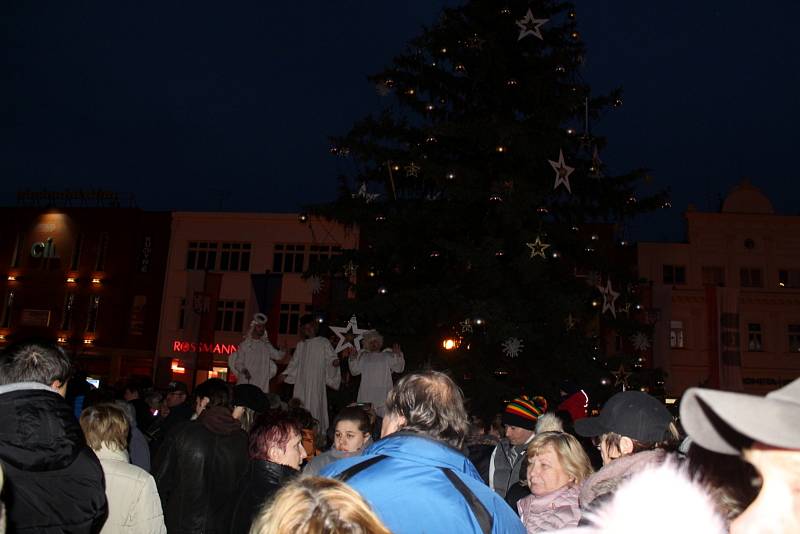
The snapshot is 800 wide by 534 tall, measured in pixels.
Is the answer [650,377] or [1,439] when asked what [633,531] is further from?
[650,377]

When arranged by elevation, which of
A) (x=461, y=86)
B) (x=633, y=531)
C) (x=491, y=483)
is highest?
(x=461, y=86)

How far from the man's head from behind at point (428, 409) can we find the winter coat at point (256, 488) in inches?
66.2

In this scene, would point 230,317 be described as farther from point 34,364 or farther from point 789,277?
point 34,364

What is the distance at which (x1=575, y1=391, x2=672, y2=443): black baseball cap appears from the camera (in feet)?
12.6

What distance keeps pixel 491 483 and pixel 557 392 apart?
260 inches

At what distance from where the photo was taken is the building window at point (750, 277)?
3772cm

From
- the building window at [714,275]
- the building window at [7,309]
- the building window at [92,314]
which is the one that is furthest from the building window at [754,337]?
the building window at [7,309]

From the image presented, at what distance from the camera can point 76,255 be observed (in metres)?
38.5

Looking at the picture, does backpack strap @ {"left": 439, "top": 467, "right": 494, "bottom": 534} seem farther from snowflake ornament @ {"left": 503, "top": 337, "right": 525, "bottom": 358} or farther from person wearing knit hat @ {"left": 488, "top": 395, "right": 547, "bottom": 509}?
snowflake ornament @ {"left": 503, "top": 337, "right": 525, "bottom": 358}

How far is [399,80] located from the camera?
47.3 ft

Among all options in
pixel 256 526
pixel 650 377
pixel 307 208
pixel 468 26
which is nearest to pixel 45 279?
pixel 307 208

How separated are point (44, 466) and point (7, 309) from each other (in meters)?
41.4

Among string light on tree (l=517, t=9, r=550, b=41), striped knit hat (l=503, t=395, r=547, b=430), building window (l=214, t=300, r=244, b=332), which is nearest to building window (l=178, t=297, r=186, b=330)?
building window (l=214, t=300, r=244, b=332)

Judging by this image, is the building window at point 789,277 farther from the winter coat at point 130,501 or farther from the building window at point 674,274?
the winter coat at point 130,501
